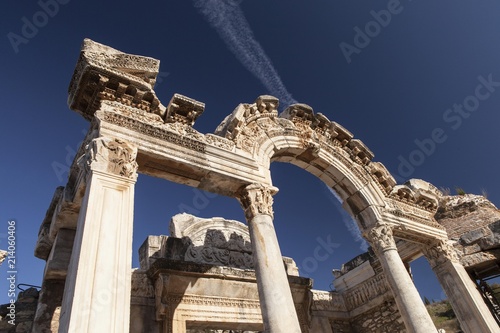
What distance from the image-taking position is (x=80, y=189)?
17.7ft

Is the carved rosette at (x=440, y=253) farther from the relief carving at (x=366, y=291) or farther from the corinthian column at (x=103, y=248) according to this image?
the corinthian column at (x=103, y=248)

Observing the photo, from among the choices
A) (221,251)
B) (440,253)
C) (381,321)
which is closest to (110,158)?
(221,251)

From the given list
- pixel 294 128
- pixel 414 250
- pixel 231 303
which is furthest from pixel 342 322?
pixel 294 128

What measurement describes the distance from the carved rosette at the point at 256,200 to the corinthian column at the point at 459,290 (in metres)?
6.10

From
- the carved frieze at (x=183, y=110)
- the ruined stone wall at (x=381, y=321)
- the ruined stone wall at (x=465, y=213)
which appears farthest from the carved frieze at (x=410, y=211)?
the carved frieze at (x=183, y=110)

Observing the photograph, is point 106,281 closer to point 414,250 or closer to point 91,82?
point 91,82

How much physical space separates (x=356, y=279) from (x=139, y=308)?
703cm

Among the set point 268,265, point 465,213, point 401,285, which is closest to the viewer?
point 268,265

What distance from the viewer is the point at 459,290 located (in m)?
9.14

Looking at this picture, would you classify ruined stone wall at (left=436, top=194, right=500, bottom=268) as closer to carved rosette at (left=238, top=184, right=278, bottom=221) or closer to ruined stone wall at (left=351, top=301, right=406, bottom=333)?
ruined stone wall at (left=351, top=301, right=406, bottom=333)

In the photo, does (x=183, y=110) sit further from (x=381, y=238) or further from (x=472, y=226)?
(x=472, y=226)

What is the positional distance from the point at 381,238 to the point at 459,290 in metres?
2.78

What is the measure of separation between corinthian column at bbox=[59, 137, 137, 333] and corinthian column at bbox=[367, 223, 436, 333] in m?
5.98

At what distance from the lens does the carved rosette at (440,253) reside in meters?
9.71
